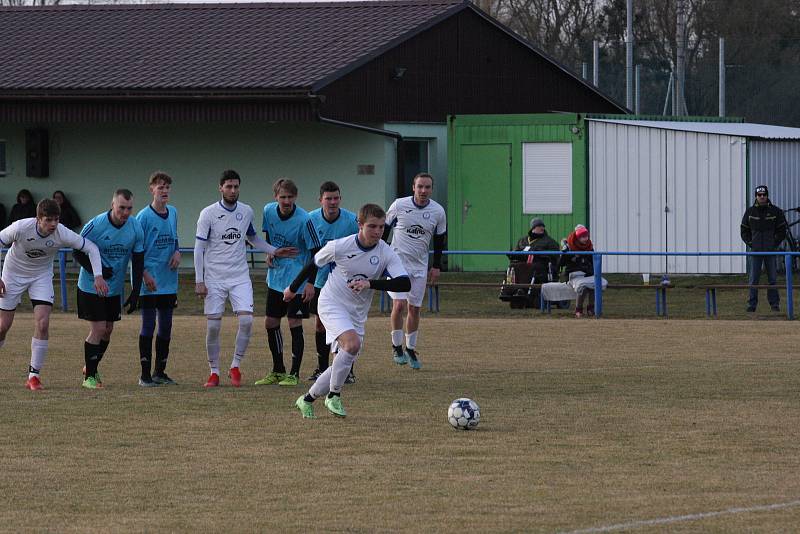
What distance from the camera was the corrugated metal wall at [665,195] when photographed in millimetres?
26156

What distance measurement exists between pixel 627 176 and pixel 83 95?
33.1 ft

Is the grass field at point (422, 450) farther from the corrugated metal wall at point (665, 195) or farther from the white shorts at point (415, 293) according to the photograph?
the corrugated metal wall at point (665, 195)

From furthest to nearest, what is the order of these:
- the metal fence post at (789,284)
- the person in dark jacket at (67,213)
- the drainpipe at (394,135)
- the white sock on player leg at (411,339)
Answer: the person in dark jacket at (67,213), the drainpipe at (394,135), the metal fence post at (789,284), the white sock on player leg at (411,339)

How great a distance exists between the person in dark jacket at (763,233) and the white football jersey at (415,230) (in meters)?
7.91

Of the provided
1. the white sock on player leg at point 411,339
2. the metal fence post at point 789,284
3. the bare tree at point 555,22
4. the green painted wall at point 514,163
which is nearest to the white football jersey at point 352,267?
the white sock on player leg at point 411,339

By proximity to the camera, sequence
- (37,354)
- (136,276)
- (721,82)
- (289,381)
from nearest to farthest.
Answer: (136,276)
(37,354)
(289,381)
(721,82)

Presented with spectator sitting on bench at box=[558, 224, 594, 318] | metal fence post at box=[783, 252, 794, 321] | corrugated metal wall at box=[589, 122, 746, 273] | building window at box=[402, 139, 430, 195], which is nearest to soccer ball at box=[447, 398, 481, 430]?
metal fence post at box=[783, 252, 794, 321]

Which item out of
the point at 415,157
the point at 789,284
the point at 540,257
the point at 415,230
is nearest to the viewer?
the point at 415,230

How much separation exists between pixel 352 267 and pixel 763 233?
40.2ft

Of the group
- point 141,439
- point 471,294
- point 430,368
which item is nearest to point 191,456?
point 141,439

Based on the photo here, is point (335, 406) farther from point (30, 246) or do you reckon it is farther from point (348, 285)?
point (30, 246)

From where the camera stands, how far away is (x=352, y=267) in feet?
36.7

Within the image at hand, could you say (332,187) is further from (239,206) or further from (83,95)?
(83,95)

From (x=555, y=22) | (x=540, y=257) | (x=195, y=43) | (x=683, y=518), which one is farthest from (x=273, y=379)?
(x=555, y=22)
